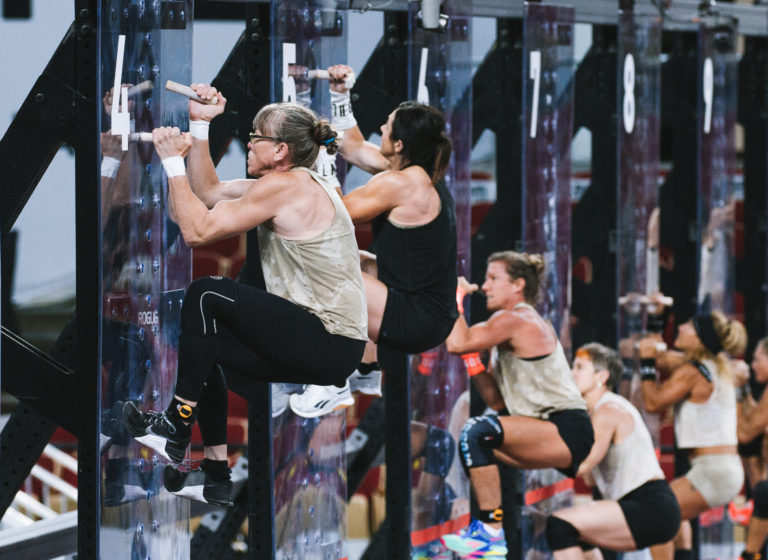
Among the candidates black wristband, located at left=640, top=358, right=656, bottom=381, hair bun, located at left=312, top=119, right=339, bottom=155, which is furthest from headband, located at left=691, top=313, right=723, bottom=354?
hair bun, located at left=312, top=119, right=339, bottom=155

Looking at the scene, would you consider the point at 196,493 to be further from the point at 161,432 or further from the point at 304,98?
the point at 304,98

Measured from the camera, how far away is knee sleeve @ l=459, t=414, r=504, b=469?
5172mm

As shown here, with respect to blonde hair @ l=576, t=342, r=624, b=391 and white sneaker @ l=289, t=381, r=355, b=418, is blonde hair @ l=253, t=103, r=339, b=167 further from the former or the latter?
blonde hair @ l=576, t=342, r=624, b=391

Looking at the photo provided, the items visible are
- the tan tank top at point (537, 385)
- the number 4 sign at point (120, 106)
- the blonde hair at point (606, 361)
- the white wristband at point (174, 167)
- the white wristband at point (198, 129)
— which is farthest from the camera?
the blonde hair at point (606, 361)

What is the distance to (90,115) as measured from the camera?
4.09 m

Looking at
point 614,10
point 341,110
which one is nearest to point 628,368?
point 614,10

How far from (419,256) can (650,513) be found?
1923 mm

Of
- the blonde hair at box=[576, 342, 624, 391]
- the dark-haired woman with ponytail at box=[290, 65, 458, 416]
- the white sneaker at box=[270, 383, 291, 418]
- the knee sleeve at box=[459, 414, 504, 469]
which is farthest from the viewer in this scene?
the blonde hair at box=[576, 342, 624, 391]

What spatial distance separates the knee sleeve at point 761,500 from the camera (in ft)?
22.0

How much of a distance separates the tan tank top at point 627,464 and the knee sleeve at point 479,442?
80 centimetres

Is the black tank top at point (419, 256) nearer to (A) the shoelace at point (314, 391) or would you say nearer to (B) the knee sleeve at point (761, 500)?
(A) the shoelace at point (314, 391)

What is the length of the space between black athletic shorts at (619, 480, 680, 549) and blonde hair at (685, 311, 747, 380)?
3.37 feet

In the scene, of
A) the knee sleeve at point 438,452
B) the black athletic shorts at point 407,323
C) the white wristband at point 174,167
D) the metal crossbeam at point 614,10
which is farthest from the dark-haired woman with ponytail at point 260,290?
the knee sleeve at point 438,452

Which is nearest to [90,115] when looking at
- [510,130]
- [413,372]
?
[413,372]
